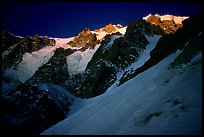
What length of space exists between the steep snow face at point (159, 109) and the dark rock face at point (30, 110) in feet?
38.5

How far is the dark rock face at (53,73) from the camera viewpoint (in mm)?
123250

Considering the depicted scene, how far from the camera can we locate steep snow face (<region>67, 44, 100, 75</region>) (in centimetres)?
15082

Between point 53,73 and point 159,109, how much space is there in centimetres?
12312

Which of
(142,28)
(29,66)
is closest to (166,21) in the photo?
(142,28)

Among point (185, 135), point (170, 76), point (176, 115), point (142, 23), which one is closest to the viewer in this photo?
point (185, 135)

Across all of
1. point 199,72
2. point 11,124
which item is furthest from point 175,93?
point 11,124

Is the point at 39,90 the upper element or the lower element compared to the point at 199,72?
upper

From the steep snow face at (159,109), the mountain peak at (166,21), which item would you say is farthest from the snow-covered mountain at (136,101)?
the mountain peak at (166,21)

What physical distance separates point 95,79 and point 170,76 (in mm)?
68463

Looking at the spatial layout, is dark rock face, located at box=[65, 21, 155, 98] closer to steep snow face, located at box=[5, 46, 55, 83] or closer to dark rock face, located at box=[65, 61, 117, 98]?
dark rock face, located at box=[65, 61, 117, 98]

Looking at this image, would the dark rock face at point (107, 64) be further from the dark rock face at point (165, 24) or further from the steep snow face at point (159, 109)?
the steep snow face at point (159, 109)

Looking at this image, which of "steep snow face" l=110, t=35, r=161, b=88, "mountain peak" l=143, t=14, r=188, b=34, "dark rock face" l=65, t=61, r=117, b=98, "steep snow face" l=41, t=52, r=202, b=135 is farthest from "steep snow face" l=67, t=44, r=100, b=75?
"steep snow face" l=41, t=52, r=202, b=135

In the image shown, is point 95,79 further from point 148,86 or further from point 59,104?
point 148,86

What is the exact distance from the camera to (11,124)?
28906 mm
